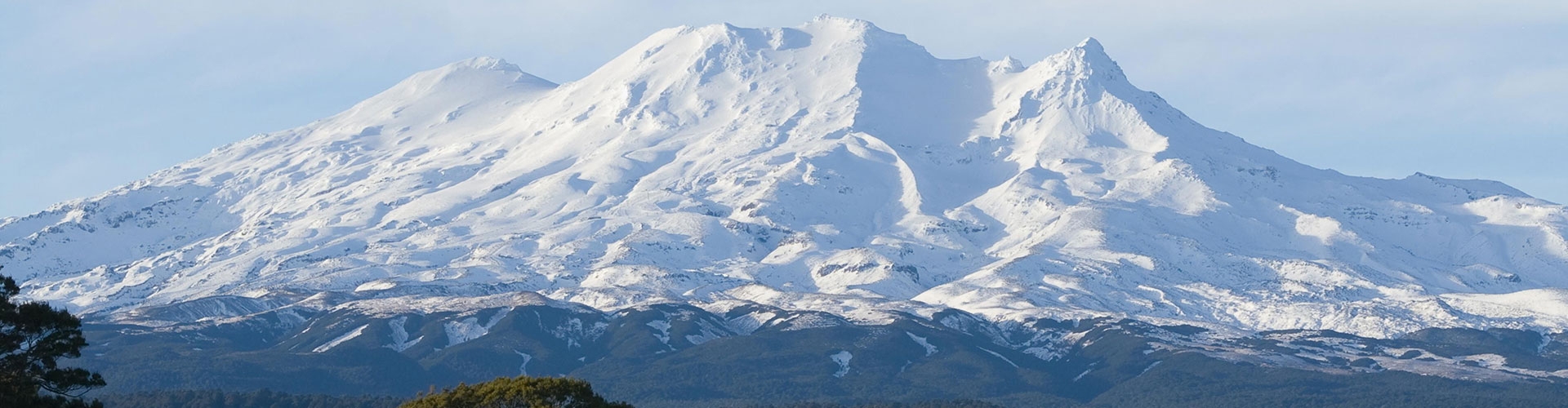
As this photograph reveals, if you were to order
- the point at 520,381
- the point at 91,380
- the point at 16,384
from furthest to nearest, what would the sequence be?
the point at 520,381 < the point at 91,380 < the point at 16,384

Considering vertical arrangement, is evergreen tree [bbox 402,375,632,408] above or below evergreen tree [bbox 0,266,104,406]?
below

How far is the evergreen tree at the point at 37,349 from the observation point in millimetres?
77000

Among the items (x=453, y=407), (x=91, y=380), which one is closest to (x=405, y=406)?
(x=453, y=407)

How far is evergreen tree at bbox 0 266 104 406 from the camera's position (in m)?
77.0

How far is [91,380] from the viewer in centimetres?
8069

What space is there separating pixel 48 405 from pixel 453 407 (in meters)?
23.6

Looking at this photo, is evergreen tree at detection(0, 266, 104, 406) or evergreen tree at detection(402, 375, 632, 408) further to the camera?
evergreen tree at detection(402, 375, 632, 408)

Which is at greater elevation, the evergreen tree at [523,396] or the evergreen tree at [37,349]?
the evergreen tree at [37,349]

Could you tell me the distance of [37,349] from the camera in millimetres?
78562

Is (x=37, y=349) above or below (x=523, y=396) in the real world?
above

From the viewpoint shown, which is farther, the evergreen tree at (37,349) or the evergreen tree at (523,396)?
the evergreen tree at (523,396)

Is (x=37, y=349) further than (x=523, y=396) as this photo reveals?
No

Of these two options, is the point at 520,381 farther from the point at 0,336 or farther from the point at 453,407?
the point at 0,336

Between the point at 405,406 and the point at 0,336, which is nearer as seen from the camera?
the point at 0,336
